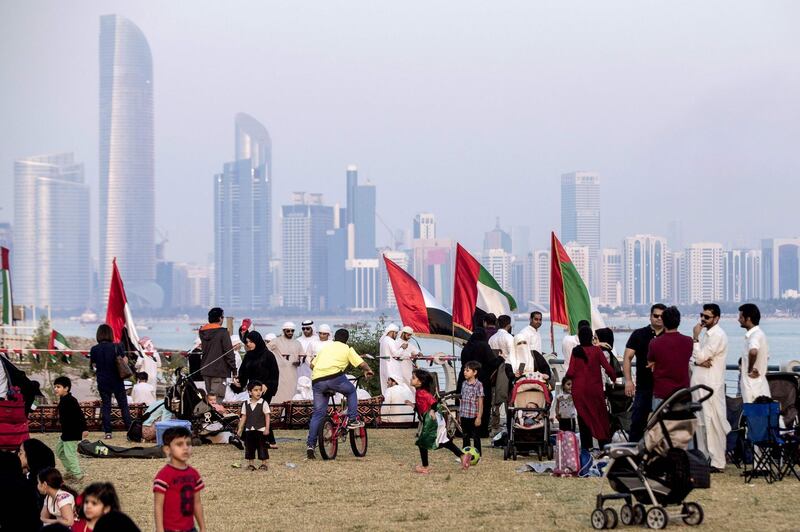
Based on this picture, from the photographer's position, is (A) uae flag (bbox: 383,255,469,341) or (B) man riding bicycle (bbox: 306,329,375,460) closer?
(B) man riding bicycle (bbox: 306,329,375,460)

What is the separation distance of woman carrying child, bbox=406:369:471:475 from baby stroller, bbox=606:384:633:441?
1686 mm

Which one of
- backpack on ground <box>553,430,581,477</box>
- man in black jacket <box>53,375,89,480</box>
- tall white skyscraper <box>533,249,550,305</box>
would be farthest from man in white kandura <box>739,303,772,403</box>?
tall white skyscraper <box>533,249,550,305</box>

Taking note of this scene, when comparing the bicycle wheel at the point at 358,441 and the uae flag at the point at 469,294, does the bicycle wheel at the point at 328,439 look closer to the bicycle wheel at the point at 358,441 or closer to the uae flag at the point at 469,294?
the bicycle wheel at the point at 358,441

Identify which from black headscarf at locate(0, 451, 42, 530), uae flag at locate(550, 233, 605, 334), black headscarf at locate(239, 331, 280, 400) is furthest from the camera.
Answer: uae flag at locate(550, 233, 605, 334)

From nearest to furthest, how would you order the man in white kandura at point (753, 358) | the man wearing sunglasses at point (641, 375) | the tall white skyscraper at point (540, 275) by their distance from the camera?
the man in white kandura at point (753, 358)
the man wearing sunglasses at point (641, 375)
the tall white skyscraper at point (540, 275)

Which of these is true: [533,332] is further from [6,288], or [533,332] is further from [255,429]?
[6,288]

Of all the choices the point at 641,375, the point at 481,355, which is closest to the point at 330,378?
the point at 481,355

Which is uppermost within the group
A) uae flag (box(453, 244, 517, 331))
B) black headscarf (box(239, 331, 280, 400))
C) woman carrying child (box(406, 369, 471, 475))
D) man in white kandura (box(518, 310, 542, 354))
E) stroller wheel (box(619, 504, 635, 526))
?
uae flag (box(453, 244, 517, 331))

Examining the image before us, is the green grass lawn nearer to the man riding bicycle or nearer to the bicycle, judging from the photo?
the bicycle

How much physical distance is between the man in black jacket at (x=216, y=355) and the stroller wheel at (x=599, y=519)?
7884 mm

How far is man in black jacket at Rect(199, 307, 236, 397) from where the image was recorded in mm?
15922

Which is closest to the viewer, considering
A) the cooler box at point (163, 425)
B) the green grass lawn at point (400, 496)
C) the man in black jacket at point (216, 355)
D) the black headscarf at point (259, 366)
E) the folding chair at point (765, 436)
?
the green grass lawn at point (400, 496)

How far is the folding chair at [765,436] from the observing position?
36.1 feet

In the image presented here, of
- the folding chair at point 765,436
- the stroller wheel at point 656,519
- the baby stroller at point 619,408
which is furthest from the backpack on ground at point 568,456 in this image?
the stroller wheel at point 656,519
